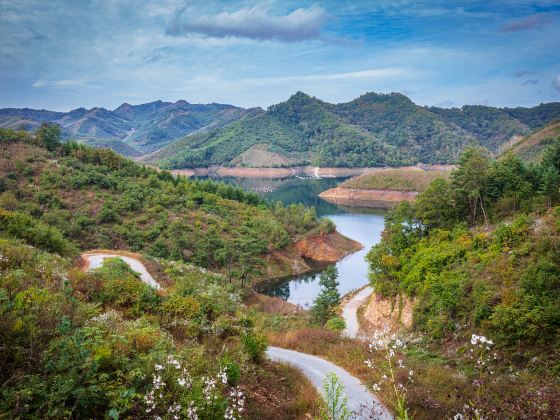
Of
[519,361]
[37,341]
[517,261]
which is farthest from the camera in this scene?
[517,261]

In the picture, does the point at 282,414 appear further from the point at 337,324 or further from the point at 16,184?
the point at 16,184

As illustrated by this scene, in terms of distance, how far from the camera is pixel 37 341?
4.57 metres

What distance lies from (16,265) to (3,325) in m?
5.47

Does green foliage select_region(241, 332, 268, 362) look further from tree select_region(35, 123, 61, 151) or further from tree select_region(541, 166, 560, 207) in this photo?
tree select_region(35, 123, 61, 151)

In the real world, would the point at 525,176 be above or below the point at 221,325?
above

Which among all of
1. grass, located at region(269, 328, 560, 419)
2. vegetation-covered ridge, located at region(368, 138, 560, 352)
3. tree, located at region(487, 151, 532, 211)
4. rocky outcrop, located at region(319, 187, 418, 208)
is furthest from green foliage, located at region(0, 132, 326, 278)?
rocky outcrop, located at region(319, 187, 418, 208)

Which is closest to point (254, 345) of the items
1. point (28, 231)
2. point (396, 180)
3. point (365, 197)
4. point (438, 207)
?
point (28, 231)

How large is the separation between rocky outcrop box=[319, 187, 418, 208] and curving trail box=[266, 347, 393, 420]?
3995 inches

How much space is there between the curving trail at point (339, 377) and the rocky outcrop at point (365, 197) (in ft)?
333

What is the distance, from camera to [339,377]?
9.99 meters

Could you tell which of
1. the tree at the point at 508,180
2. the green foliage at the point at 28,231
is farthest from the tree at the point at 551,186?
the green foliage at the point at 28,231

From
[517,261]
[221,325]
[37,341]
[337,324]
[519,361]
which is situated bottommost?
[337,324]

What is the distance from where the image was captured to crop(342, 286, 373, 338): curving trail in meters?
32.6

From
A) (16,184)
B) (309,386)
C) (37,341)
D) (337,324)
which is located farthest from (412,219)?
(16,184)
